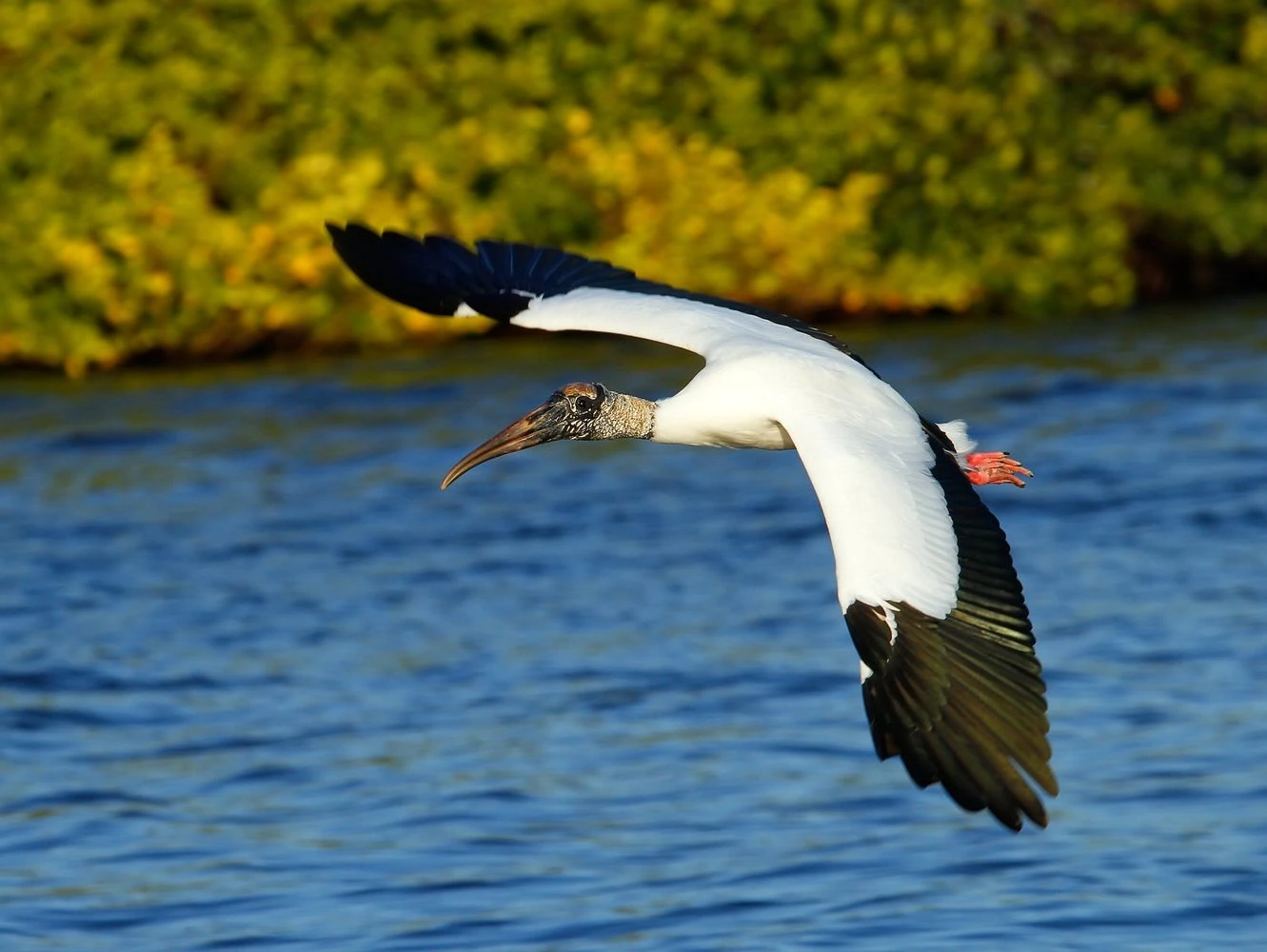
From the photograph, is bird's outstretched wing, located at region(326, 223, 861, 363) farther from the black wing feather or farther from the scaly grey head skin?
the black wing feather

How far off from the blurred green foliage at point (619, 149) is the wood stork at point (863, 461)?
462 inches

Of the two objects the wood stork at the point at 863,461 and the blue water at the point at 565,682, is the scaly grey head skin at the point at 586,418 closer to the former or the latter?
the wood stork at the point at 863,461

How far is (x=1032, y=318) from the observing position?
77.5 ft

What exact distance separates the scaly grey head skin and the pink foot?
118 cm

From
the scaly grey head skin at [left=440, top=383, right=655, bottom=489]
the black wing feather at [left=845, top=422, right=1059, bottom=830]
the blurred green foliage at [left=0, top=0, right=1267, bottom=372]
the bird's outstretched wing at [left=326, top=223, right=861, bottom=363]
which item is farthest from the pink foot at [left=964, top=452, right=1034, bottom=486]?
the blurred green foliage at [left=0, top=0, right=1267, bottom=372]

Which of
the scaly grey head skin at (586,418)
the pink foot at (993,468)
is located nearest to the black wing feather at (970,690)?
the pink foot at (993,468)

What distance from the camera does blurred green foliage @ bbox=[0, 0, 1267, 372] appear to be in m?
21.7

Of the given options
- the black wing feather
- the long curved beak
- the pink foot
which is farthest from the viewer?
the long curved beak

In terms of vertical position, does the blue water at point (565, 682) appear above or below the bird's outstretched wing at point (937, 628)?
below

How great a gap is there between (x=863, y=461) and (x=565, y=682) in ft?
16.0

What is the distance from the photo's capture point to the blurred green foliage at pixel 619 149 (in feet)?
71.1

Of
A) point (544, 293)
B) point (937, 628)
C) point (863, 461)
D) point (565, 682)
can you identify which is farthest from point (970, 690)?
point (565, 682)

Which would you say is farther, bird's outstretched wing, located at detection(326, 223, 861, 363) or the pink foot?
bird's outstretched wing, located at detection(326, 223, 861, 363)

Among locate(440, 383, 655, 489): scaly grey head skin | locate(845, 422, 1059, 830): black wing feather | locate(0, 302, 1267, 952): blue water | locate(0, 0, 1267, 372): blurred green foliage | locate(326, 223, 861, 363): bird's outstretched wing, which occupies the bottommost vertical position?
locate(0, 302, 1267, 952): blue water
